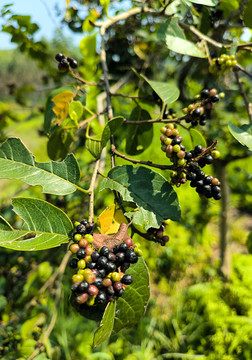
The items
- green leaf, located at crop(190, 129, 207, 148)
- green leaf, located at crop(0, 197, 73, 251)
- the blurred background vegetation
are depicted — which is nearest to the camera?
green leaf, located at crop(0, 197, 73, 251)

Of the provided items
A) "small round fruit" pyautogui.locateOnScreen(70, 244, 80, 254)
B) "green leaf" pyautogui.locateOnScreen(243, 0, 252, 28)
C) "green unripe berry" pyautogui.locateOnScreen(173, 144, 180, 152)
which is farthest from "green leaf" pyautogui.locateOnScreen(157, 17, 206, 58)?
"small round fruit" pyautogui.locateOnScreen(70, 244, 80, 254)

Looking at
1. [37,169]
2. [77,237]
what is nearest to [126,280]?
[77,237]

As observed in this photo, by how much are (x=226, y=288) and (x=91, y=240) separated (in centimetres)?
276

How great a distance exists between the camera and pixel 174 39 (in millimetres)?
886

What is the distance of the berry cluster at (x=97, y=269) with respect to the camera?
1.60 feet

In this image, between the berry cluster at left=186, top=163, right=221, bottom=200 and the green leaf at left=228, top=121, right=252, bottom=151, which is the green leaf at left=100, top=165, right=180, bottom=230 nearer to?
the berry cluster at left=186, top=163, right=221, bottom=200

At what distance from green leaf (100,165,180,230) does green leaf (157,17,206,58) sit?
1.58 feet

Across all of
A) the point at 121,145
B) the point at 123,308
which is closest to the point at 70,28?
the point at 121,145

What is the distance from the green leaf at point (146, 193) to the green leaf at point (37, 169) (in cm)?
9

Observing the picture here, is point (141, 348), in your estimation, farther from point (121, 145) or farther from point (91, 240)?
point (91, 240)

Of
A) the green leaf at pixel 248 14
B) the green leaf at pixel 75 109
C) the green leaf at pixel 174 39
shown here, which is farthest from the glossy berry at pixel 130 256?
the green leaf at pixel 248 14

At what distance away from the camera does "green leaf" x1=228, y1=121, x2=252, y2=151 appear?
730 mm

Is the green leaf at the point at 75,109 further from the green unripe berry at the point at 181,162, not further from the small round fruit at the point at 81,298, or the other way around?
the small round fruit at the point at 81,298

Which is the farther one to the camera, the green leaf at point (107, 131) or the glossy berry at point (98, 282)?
the green leaf at point (107, 131)
